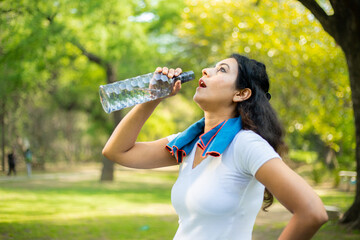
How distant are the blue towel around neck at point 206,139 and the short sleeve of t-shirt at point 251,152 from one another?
0.05 meters

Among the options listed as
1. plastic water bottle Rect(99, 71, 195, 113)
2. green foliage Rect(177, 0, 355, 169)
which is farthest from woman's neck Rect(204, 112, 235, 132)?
green foliage Rect(177, 0, 355, 169)

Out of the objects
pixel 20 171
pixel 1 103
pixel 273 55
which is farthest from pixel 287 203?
pixel 20 171

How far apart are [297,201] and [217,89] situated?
71 cm

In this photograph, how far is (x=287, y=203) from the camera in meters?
1.70

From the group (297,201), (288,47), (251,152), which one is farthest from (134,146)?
(288,47)

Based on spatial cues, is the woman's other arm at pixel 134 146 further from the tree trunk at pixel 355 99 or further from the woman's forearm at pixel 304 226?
the tree trunk at pixel 355 99

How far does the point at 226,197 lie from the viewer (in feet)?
6.25

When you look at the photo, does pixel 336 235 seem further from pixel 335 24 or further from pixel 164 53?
pixel 164 53

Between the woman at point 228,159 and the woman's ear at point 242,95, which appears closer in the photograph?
the woman at point 228,159

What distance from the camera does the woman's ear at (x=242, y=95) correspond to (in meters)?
2.19

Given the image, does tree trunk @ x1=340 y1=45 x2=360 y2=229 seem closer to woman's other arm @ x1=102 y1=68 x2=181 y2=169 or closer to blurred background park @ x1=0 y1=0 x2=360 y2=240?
blurred background park @ x1=0 y1=0 x2=360 y2=240

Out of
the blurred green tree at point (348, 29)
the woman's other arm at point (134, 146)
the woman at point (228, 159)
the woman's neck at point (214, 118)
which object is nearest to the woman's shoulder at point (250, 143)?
the woman at point (228, 159)

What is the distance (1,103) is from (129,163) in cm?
2285

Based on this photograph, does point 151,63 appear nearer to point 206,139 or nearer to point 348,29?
point 348,29
